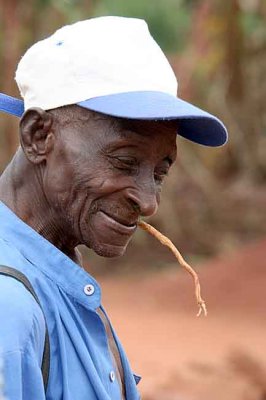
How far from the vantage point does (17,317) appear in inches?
71.2

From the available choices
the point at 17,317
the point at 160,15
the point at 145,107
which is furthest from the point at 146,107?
the point at 160,15

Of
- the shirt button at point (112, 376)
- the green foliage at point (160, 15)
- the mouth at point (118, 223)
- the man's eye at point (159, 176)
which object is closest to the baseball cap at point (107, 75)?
the man's eye at point (159, 176)

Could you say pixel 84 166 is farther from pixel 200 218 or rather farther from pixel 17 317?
pixel 200 218

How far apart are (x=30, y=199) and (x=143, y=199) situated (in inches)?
9.5

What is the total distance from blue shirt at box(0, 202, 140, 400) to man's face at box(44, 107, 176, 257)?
0.12m

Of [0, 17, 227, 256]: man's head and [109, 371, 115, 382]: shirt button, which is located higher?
→ [0, 17, 227, 256]: man's head

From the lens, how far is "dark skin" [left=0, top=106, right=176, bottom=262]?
2100 mm

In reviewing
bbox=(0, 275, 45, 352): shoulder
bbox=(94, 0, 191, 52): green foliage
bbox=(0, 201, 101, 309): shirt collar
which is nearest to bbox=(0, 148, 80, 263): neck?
bbox=(0, 201, 101, 309): shirt collar

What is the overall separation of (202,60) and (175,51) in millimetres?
3493

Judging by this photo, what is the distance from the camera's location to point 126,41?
2109mm

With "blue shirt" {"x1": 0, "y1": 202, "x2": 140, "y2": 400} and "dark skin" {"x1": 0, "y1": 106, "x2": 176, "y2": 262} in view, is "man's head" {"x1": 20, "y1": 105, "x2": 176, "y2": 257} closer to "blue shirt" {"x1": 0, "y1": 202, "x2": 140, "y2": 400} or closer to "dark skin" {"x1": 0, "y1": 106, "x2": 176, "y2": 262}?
"dark skin" {"x1": 0, "y1": 106, "x2": 176, "y2": 262}

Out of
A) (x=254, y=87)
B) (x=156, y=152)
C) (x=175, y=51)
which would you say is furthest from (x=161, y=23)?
(x=156, y=152)

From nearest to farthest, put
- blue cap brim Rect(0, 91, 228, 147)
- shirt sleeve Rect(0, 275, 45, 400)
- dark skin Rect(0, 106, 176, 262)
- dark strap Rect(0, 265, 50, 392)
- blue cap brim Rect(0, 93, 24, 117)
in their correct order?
shirt sleeve Rect(0, 275, 45, 400), dark strap Rect(0, 265, 50, 392), blue cap brim Rect(0, 91, 228, 147), dark skin Rect(0, 106, 176, 262), blue cap brim Rect(0, 93, 24, 117)

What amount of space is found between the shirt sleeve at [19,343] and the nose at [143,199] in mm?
350
